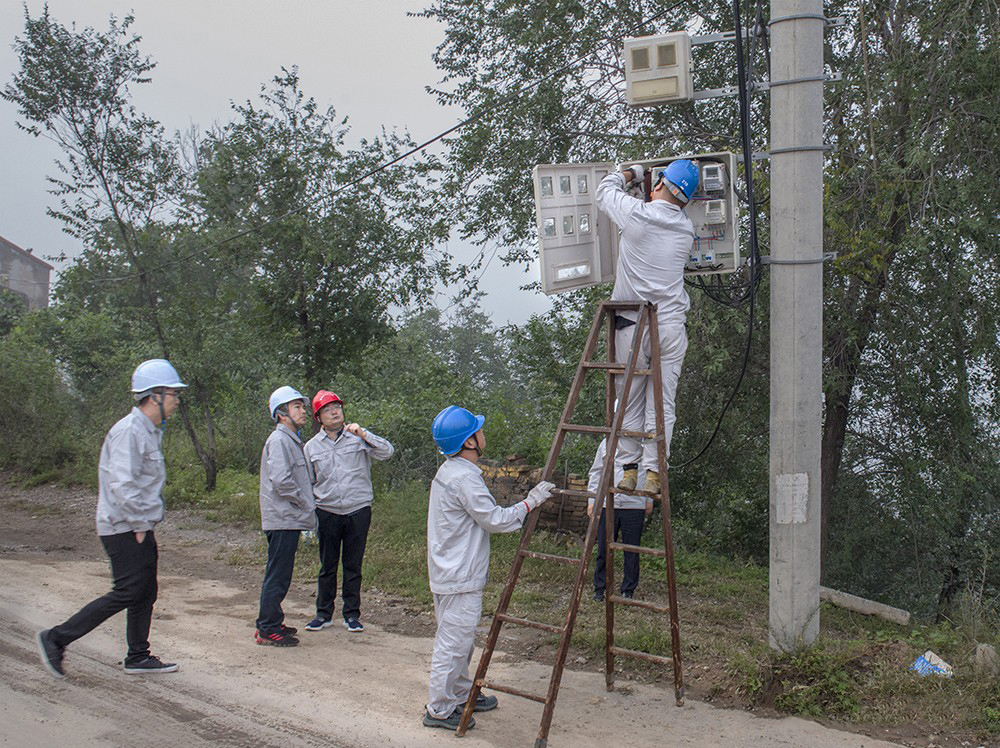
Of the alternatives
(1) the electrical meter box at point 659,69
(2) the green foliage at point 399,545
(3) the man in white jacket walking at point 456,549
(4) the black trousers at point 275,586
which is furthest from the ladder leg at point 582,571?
(2) the green foliage at point 399,545

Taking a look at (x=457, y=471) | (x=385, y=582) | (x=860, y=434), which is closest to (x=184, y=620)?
(x=385, y=582)

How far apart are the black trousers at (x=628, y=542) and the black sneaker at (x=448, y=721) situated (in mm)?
2102

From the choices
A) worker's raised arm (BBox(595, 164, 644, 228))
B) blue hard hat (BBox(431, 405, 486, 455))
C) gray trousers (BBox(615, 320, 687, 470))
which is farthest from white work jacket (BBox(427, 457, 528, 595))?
worker's raised arm (BBox(595, 164, 644, 228))

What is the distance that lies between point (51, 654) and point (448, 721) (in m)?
2.69

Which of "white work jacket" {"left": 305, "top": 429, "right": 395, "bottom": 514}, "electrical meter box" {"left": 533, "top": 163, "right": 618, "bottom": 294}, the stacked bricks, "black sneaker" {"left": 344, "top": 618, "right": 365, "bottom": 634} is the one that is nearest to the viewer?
"electrical meter box" {"left": 533, "top": 163, "right": 618, "bottom": 294}

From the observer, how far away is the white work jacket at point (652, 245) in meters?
6.02

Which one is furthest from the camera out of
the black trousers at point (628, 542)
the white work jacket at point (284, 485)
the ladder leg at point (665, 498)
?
the black trousers at point (628, 542)

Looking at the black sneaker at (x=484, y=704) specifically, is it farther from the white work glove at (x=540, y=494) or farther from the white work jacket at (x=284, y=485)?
the white work jacket at (x=284, y=485)

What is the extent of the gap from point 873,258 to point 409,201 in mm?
6486

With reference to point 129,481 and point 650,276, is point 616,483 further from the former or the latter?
point 129,481

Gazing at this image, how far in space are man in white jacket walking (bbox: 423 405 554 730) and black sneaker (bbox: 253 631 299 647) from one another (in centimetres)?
195

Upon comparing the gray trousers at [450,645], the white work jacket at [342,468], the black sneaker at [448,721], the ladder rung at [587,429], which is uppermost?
the ladder rung at [587,429]

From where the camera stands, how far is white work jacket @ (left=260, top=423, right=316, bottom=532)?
707 centimetres

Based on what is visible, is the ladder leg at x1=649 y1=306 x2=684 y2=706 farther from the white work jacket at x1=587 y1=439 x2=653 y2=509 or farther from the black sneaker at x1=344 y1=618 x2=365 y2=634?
the black sneaker at x1=344 y1=618 x2=365 y2=634
